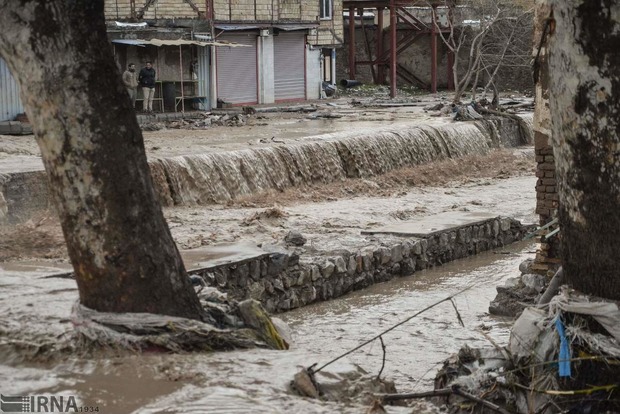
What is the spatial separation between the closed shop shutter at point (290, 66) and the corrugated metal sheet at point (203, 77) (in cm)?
410

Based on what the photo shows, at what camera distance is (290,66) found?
35094 millimetres

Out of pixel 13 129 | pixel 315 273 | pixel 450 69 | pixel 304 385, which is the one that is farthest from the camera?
pixel 450 69

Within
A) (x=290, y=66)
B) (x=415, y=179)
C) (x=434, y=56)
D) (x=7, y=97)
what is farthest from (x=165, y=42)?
(x=434, y=56)

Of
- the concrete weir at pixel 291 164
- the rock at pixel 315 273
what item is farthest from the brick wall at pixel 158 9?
the rock at pixel 315 273

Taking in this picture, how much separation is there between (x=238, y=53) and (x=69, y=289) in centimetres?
2437

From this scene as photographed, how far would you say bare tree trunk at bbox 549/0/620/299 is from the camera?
6.00 m

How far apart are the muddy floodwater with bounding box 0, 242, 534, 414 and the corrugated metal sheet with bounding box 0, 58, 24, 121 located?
13.6 m

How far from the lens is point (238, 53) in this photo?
106 ft

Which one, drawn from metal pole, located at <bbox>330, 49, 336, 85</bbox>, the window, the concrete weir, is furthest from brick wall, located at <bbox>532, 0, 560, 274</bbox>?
metal pole, located at <bbox>330, 49, 336, 85</bbox>

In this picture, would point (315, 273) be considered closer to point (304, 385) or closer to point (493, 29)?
point (304, 385)

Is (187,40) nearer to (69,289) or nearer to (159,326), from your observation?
(69,289)

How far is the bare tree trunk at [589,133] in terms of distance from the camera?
600 centimetres

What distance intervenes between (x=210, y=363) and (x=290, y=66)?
2909 cm

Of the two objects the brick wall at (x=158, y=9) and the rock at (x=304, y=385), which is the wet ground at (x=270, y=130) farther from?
the rock at (x=304, y=385)
